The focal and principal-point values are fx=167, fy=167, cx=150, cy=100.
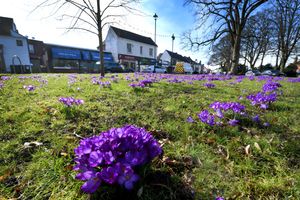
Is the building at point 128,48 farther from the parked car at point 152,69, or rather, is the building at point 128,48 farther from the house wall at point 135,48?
the parked car at point 152,69

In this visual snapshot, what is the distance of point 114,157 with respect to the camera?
1.07 meters

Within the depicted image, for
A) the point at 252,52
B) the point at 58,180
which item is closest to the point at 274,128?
the point at 58,180

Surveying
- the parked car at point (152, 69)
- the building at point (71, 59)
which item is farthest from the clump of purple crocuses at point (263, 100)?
the building at point (71, 59)

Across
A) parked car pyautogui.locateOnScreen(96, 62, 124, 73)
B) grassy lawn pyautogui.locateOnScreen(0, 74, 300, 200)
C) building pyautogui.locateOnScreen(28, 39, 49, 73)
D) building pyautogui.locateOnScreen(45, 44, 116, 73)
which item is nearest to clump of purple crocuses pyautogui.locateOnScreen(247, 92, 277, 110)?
grassy lawn pyautogui.locateOnScreen(0, 74, 300, 200)

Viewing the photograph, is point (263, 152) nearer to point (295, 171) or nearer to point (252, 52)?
point (295, 171)

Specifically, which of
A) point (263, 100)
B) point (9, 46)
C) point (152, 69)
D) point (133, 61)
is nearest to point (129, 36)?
point (133, 61)

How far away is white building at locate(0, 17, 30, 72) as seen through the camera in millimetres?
28739

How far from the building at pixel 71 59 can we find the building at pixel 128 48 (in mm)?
3799

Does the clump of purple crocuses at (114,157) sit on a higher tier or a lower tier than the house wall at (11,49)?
lower

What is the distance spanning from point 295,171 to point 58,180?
2061 millimetres

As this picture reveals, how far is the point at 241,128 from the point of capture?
2.38 meters

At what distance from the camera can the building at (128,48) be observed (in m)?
39.7

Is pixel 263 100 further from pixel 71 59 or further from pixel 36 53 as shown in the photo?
pixel 36 53

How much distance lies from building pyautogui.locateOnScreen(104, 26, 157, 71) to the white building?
1731 centimetres
